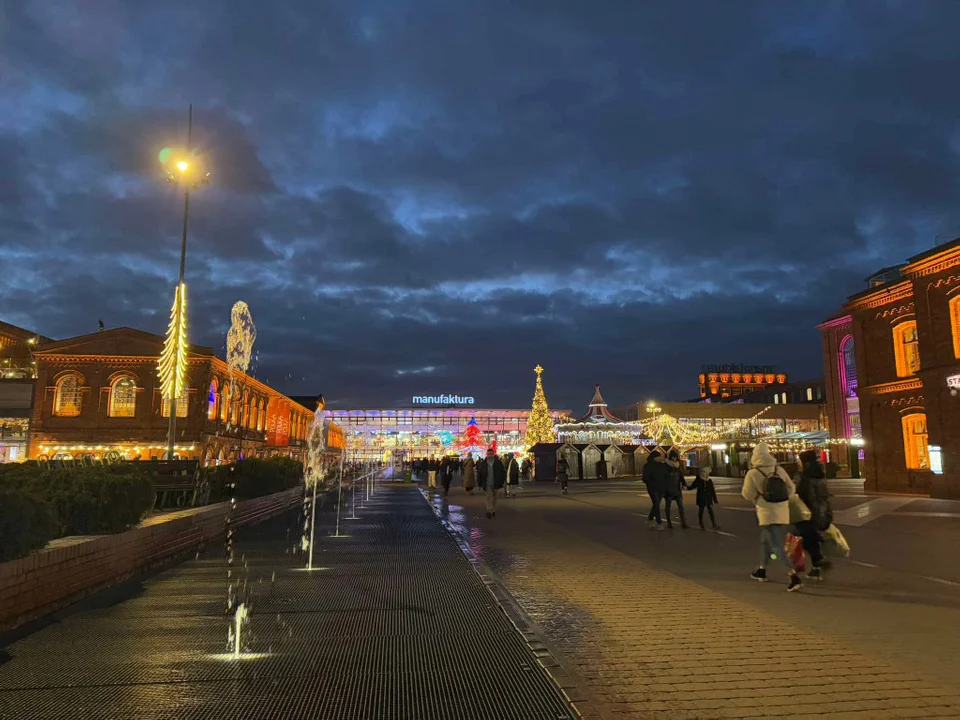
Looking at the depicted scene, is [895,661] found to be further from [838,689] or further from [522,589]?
[522,589]

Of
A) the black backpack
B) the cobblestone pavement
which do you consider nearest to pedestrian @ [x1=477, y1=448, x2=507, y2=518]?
the cobblestone pavement

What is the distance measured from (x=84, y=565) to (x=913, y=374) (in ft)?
87.1

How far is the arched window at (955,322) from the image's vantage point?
22.9 m

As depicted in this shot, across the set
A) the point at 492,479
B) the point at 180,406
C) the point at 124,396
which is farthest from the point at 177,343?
the point at 124,396

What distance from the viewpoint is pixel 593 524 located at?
16875mm

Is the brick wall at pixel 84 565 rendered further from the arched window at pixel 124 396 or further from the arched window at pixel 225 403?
the arched window at pixel 225 403

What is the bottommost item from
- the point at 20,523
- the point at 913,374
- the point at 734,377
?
the point at 20,523

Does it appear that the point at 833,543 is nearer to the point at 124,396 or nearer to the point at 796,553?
the point at 796,553

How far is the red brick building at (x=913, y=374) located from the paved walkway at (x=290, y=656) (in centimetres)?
2044

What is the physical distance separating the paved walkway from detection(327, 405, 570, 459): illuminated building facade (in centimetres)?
11837

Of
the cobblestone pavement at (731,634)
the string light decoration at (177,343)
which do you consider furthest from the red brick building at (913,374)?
the string light decoration at (177,343)

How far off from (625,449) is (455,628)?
45.6 meters

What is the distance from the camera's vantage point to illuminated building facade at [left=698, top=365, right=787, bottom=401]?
162125 millimetres

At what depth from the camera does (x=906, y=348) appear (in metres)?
26.7
